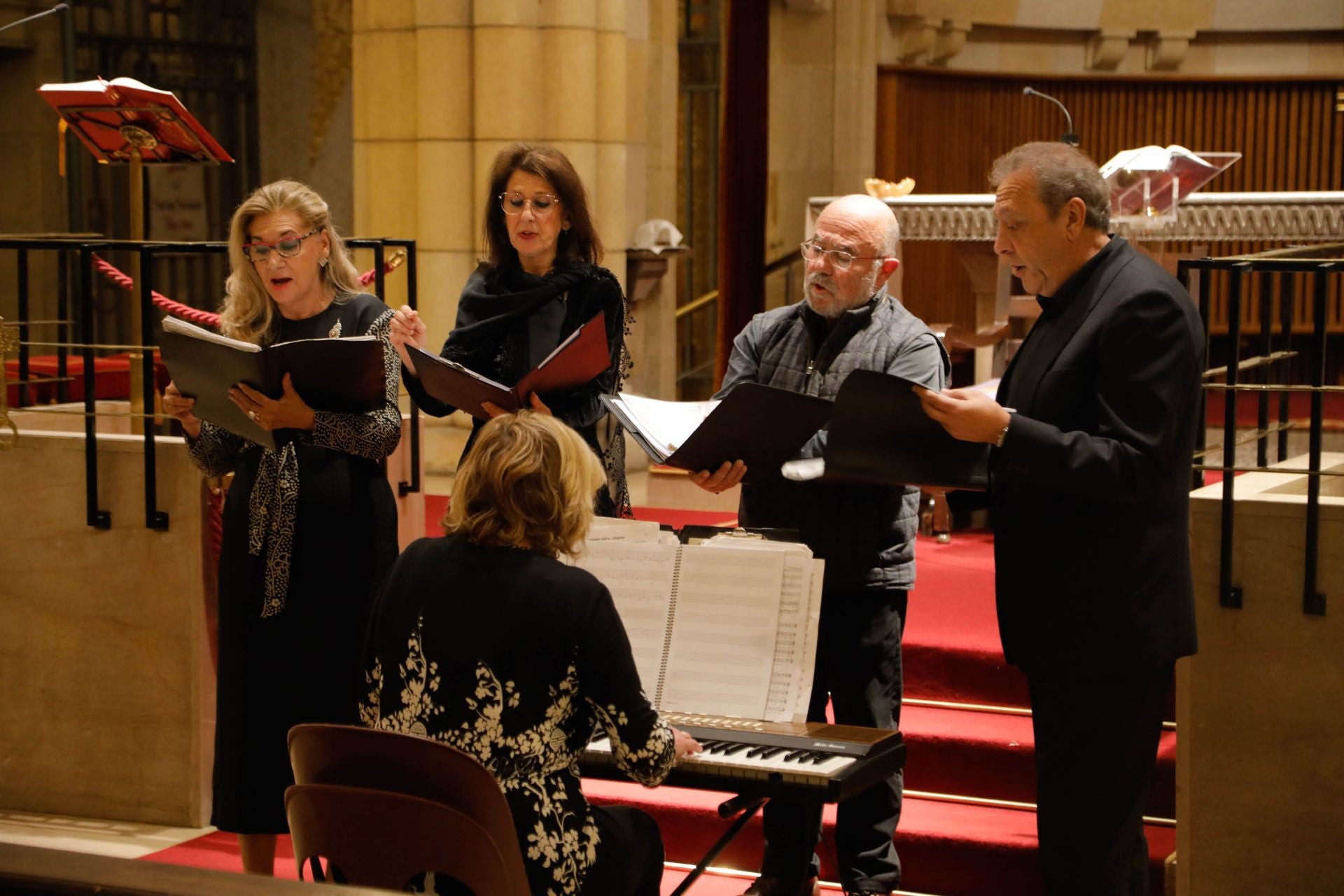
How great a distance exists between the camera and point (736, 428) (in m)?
2.98

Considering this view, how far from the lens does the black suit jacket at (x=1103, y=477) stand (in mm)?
2631

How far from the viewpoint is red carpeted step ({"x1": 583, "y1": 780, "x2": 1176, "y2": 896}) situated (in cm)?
381

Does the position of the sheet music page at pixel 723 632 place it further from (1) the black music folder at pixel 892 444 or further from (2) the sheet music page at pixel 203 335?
(2) the sheet music page at pixel 203 335

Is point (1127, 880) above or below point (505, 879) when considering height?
below

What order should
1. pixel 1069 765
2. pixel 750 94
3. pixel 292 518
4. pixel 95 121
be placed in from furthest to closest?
pixel 750 94
pixel 95 121
pixel 292 518
pixel 1069 765

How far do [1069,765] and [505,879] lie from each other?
108 cm

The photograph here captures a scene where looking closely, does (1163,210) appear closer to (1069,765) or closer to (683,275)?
(1069,765)

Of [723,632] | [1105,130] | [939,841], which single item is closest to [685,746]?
[723,632]

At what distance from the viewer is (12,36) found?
933 cm

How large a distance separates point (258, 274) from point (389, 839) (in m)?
1.61

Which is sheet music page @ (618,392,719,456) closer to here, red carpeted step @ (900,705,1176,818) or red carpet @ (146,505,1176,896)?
red carpet @ (146,505,1176,896)

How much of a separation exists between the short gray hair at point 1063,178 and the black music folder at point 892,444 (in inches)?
16.3

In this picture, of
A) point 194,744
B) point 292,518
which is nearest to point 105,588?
point 194,744

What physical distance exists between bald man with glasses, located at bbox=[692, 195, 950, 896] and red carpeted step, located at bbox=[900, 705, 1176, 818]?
28.2 inches
